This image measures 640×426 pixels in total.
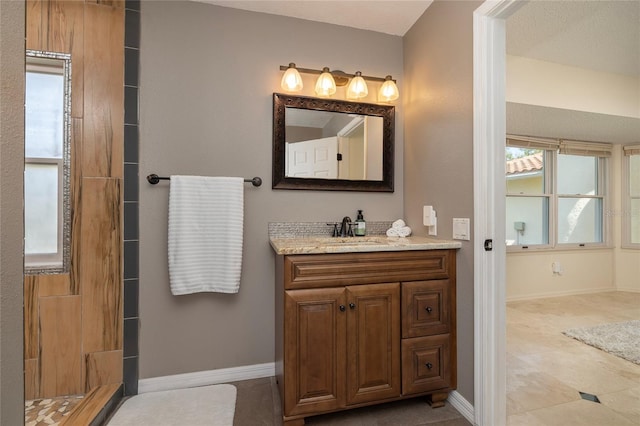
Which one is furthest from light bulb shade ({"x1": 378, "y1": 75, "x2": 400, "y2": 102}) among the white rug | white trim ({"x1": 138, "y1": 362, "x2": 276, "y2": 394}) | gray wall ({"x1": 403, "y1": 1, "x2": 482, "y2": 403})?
the white rug

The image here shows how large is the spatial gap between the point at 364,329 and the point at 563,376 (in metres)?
1.56

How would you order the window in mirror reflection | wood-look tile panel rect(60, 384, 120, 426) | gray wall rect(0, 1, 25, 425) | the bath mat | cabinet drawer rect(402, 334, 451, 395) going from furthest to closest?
the bath mat → the window in mirror reflection → cabinet drawer rect(402, 334, 451, 395) → wood-look tile panel rect(60, 384, 120, 426) → gray wall rect(0, 1, 25, 425)

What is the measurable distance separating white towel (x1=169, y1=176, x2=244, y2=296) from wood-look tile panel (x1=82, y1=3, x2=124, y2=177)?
419 millimetres

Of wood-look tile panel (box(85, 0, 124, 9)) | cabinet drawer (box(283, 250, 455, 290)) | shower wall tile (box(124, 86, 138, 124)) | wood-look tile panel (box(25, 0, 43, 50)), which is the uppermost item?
wood-look tile panel (box(85, 0, 124, 9))

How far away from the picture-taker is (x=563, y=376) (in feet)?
5.98

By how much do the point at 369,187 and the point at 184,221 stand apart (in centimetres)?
130

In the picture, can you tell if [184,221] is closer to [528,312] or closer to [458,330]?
[458,330]

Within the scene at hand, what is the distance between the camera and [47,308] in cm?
154

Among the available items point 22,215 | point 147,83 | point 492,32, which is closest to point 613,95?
point 492,32

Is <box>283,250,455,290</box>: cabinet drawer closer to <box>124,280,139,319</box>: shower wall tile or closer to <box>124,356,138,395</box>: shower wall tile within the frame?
<box>124,280,139,319</box>: shower wall tile

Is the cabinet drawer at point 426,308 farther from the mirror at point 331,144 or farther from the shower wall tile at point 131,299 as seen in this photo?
the shower wall tile at point 131,299

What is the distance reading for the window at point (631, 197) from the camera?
3795mm

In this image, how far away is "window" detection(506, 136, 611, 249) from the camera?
3.66 meters

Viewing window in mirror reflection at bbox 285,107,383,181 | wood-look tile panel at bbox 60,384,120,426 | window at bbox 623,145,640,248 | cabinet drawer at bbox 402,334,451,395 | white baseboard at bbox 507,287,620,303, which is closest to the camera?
wood-look tile panel at bbox 60,384,120,426
